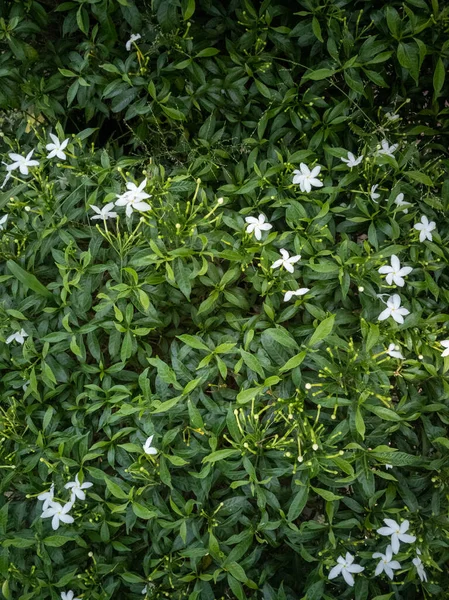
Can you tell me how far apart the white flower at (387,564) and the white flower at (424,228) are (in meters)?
0.71

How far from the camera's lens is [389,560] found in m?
1.44

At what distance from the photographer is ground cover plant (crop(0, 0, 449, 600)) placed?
143 centimetres

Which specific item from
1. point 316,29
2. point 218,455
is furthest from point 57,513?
point 316,29

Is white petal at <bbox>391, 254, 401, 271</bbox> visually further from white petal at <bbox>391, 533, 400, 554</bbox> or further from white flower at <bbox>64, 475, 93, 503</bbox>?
white flower at <bbox>64, 475, 93, 503</bbox>

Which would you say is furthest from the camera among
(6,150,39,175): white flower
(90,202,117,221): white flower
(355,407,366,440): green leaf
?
(6,150,39,175): white flower

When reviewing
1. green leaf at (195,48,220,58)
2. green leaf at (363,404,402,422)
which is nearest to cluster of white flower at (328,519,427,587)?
green leaf at (363,404,402,422)

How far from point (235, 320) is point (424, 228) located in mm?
497

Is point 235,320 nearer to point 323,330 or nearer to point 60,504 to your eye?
point 323,330

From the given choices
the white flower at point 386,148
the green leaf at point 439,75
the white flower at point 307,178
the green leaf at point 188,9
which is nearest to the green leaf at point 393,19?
the green leaf at point 439,75

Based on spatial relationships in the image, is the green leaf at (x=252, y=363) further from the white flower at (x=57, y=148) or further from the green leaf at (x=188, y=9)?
the green leaf at (x=188, y=9)

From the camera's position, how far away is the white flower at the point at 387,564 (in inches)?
56.5

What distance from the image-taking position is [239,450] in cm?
139

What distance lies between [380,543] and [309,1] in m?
1.33

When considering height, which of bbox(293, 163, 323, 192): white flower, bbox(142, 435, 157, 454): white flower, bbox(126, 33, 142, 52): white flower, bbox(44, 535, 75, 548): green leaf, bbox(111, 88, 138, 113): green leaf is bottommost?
bbox(44, 535, 75, 548): green leaf
